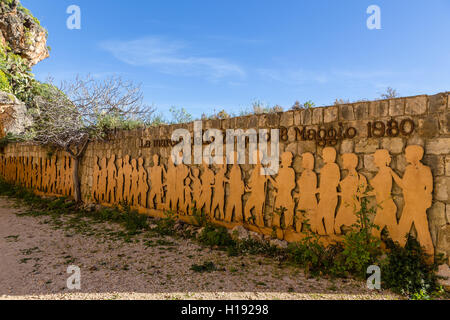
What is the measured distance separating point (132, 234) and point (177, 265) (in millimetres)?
2135

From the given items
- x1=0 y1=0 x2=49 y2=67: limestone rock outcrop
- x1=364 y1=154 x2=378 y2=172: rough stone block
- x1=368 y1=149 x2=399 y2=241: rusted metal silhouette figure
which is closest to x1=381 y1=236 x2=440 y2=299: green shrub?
x1=368 y1=149 x2=399 y2=241: rusted metal silhouette figure

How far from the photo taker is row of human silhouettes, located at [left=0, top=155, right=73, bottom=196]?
10352mm

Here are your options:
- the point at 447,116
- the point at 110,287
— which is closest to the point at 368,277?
the point at 447,116

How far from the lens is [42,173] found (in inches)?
463

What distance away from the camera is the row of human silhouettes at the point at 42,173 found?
34.0ft

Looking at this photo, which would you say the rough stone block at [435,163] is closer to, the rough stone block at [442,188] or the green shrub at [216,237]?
the rough stone block at [442,188]

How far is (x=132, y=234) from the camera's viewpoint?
237 inches

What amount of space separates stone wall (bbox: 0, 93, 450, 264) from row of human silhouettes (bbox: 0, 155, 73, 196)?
728 centimetres

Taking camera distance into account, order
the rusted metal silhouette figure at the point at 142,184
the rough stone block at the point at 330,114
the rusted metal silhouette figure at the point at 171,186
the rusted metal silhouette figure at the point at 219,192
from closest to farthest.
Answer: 1. the rough stone block at the point at 330,114
2. the rusted metal silhouette figure at the point at 219,192
3. the rusted metal silhouette figure at the point at 171,186
4. the rusted metal silhouette figure at the point at 142,184

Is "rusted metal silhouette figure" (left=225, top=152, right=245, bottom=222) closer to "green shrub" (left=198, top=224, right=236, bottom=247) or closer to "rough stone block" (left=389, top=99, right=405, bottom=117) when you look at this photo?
"green shrub" (left=198, top=224, right=236, bottom=247)

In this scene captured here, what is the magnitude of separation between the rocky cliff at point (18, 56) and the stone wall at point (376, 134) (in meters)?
13.5

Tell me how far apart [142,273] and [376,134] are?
376cm

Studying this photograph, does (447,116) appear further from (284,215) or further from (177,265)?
(177,265)

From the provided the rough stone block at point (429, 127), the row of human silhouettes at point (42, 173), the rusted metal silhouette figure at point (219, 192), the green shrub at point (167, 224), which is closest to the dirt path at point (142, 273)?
the green shrub at point (167, 224)
